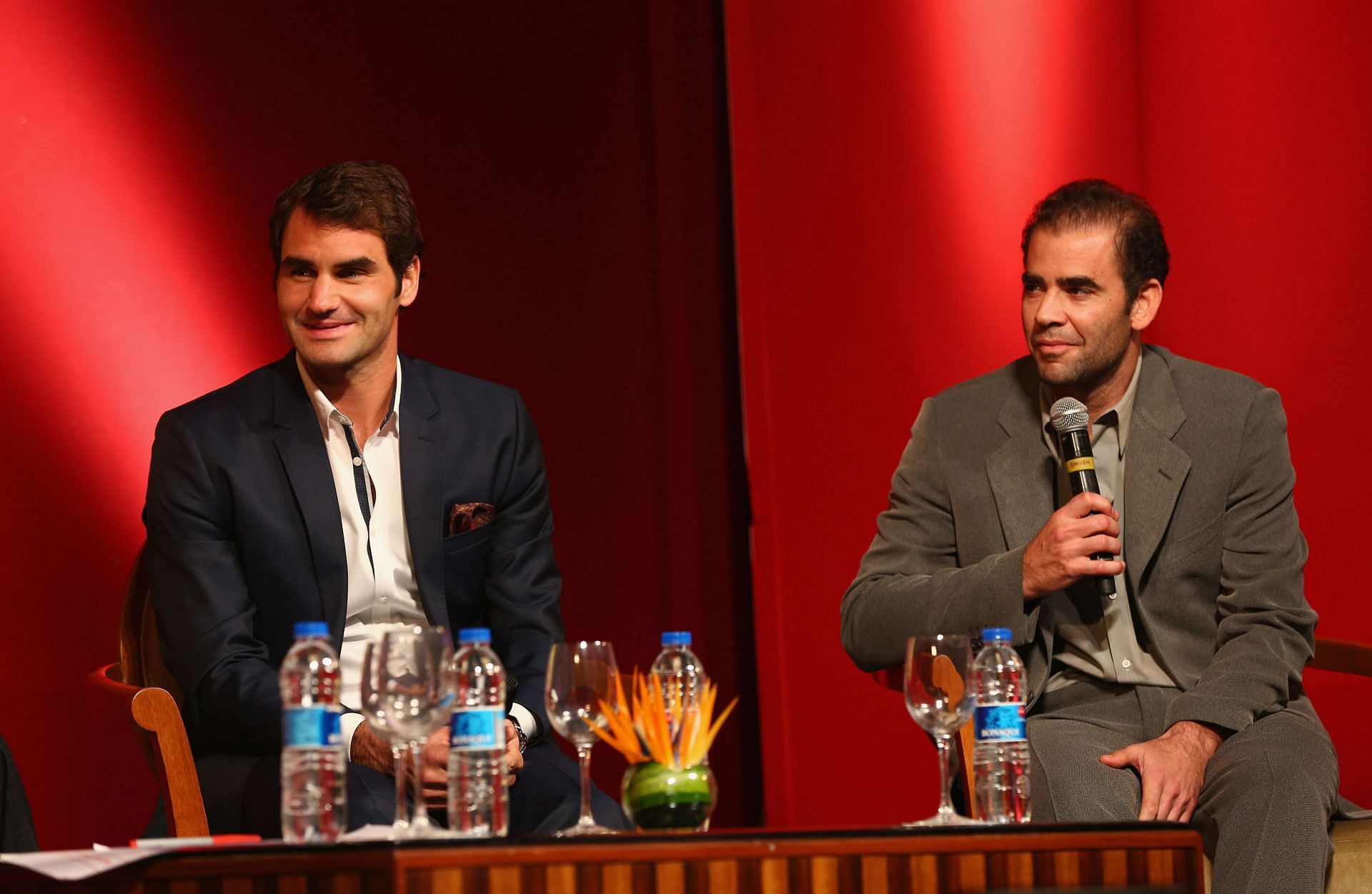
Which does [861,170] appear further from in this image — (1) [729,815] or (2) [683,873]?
(2) [683,873]

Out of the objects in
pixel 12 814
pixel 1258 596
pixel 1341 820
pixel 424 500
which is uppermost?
pixel 424 500

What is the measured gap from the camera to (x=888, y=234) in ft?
11.7

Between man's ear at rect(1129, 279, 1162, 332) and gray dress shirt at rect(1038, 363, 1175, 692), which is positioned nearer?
gray dress shirt at rect(1038, 363, 1175, 692)

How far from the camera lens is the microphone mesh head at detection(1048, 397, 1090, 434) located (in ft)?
8.16

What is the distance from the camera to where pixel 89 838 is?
124 inches

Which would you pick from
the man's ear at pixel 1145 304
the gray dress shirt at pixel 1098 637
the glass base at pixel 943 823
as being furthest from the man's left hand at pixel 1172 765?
the man's ear at pixel 1145 304

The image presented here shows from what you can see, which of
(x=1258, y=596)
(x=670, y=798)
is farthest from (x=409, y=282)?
(x=1258, y=596)

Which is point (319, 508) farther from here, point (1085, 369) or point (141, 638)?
point (1085, 369)

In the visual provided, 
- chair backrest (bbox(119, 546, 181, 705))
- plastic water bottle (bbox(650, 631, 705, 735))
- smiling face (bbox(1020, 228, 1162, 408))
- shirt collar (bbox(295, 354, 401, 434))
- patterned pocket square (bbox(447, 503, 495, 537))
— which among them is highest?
smiling face (bbox(1020, 228, 1162, 408))

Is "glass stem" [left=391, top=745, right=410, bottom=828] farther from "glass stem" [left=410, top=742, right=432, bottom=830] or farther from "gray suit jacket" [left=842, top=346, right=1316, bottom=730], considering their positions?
"gray suit jacket" [left=842, top=346, right=1316, bottom=730]

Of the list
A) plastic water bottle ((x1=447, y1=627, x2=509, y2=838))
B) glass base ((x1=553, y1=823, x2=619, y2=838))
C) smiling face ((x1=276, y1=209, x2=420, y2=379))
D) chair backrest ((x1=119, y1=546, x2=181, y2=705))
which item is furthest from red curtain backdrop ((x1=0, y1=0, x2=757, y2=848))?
glass base ((x1=553, y1=823, x2=619, y2=838))

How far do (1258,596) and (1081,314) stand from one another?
1.90 ft

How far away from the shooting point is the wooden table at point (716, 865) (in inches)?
57.5

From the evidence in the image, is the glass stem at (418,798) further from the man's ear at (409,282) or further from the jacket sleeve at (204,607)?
the man's ear at (409,282)
